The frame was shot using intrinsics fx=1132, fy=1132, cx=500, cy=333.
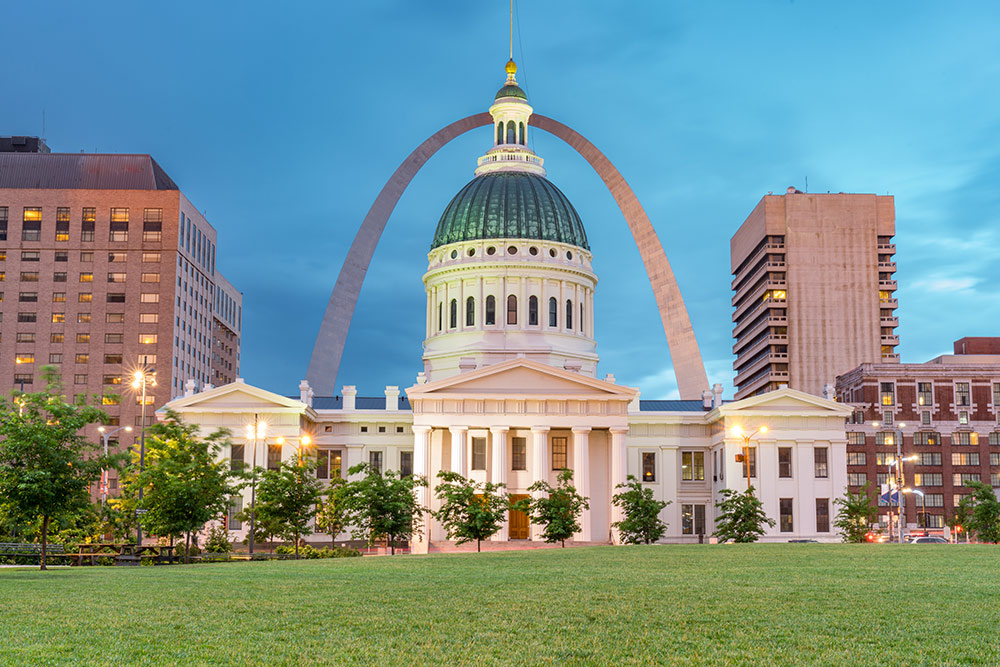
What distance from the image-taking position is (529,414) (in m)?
92.2

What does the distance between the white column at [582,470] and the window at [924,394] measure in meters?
59.0

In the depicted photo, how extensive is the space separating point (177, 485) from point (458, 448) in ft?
132

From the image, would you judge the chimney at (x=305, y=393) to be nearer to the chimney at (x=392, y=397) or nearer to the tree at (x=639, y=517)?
the chimney at (x=392, y=397)

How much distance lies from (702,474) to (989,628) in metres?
82.0

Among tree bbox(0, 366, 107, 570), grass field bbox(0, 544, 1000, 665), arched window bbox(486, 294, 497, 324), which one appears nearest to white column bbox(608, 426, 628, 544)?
arched window bbox(486, 294, 497, 324)

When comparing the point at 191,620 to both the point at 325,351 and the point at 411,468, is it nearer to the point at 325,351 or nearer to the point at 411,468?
the point at 411,468

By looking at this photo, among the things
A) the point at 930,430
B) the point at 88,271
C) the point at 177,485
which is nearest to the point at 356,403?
the point at 177,485

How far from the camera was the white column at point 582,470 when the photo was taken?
9056cm

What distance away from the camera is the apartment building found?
430 feet

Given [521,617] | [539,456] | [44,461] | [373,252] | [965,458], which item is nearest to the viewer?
[521,617]

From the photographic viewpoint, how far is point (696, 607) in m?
22.9

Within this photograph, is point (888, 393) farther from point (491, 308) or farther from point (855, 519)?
point (855, 519)

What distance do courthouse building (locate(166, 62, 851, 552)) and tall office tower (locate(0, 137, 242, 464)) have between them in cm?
5084

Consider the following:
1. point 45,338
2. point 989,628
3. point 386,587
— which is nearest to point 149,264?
point 45,338
